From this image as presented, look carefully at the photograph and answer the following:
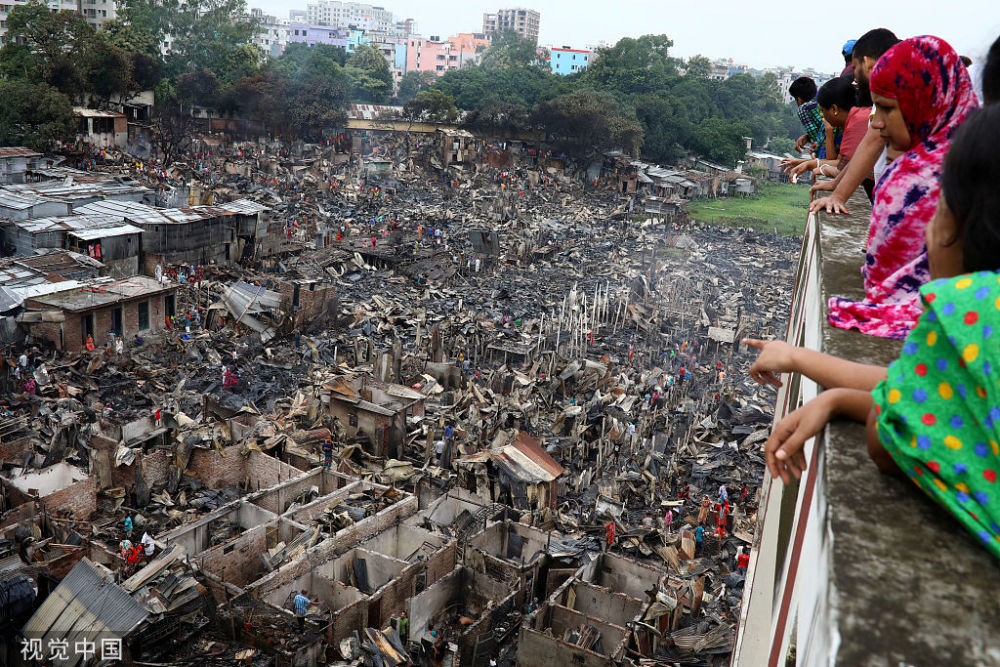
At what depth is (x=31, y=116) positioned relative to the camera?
32.2 metres

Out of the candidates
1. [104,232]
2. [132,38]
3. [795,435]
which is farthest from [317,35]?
[795,435]

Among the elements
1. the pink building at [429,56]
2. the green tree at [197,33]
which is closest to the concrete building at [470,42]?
the pink building at [429,56]

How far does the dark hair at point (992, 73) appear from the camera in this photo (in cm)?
239

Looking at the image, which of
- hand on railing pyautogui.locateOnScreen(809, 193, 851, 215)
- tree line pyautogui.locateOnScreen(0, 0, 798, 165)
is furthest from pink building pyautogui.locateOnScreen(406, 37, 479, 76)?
hand on railing pyautogui.locateOnScreen(809, 193, 851, 215)

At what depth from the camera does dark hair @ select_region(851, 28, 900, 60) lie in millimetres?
4418

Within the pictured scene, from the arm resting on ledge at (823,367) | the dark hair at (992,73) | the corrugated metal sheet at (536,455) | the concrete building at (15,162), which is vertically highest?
the dark hair at (992,73)

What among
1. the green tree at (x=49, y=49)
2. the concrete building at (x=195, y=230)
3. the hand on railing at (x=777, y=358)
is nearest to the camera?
the hand on railing at (x=777, y=358)

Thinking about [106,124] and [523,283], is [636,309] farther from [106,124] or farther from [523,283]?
[106,124]

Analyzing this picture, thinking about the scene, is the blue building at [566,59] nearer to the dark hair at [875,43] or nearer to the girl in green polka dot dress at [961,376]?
the dark hair at [875,43]

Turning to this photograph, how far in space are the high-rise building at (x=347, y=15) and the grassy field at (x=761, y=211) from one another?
10294cm

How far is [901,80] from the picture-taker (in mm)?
2891

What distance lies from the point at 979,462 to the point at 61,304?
19525 millimetres

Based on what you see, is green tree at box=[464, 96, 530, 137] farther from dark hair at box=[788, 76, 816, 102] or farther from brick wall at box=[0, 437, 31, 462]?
dark hair at box=[788, 76, 816, 102]

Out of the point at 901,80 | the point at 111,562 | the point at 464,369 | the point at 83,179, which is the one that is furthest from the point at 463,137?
the point at 901,80
